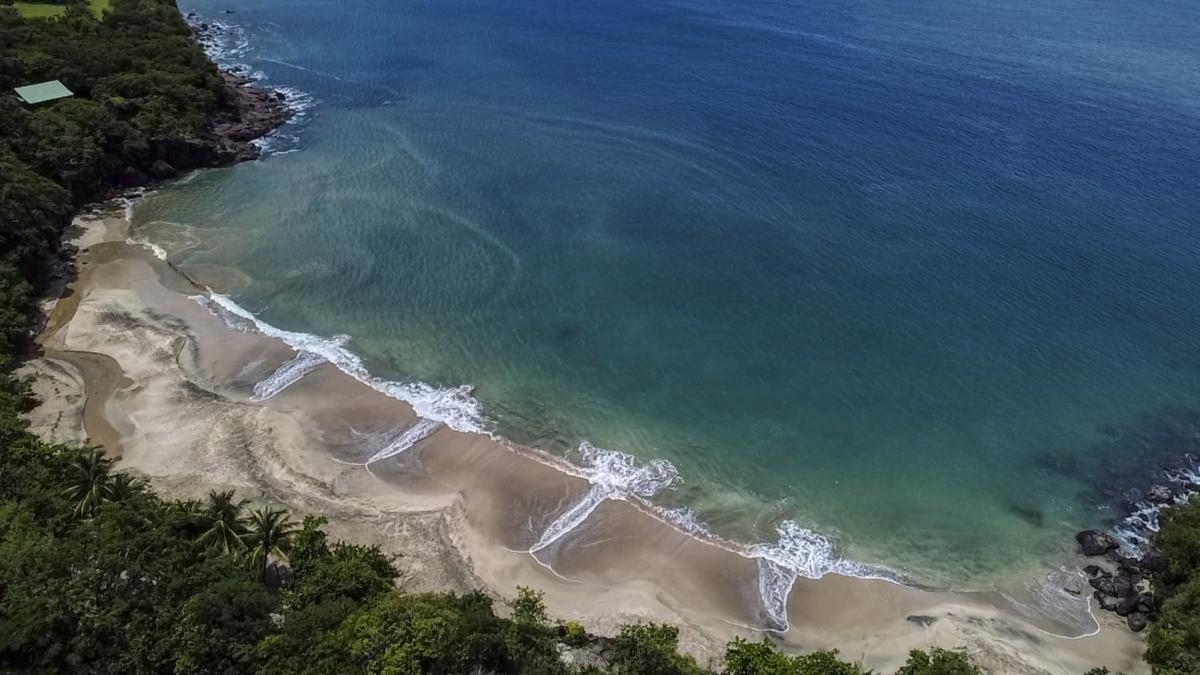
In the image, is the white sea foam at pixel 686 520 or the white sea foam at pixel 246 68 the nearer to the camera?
the white sea foam at pixel 686 520

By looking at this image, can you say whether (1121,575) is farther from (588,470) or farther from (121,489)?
(121,489)

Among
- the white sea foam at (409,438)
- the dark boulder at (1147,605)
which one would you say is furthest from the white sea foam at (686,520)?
the dark boulder at (1147,605)

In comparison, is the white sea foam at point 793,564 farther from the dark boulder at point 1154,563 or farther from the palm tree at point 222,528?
the palm tree at point 222,528

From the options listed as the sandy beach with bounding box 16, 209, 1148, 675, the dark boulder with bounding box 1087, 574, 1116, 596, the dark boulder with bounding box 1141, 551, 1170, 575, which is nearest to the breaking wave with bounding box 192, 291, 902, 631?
the sandy beach with bounding box 16, 209, 1148, 675

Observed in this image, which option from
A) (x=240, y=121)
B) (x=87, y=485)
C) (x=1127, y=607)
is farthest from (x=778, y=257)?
(x=240, y=121)

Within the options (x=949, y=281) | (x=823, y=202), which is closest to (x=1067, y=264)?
(x=949, y=281)

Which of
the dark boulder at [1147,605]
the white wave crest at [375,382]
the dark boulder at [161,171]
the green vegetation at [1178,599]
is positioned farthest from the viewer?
the dark boulder at [161,171]
